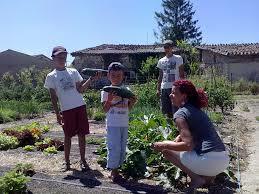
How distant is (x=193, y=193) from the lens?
4574 mm

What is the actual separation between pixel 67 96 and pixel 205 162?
8.94 ft

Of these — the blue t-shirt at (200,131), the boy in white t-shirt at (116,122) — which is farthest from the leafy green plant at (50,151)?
the blue t-shirt at (200,131)

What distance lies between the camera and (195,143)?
181 inches

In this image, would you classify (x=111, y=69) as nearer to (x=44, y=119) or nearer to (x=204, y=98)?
A: (x=204, y=98)

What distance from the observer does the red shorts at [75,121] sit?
662cm

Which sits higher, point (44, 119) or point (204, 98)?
point (204, 98)

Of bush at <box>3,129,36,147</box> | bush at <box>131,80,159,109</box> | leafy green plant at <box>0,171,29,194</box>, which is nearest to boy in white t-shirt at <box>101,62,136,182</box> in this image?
leafy green plant at <box>0,171,29,194</box>

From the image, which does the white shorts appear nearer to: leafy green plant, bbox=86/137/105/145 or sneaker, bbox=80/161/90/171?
sneaker, bbox=80/161/90/171

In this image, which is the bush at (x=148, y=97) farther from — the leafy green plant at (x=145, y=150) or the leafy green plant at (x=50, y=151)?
the leafy green plant at (x=145, y=150)

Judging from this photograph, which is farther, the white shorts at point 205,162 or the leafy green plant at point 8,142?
the leafy green plant at point 8,142

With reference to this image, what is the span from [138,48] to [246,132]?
3003cm

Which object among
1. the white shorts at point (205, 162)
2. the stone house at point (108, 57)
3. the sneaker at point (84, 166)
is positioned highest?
the stone house at point (108, 57)

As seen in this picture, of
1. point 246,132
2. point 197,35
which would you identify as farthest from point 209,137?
point 197,35

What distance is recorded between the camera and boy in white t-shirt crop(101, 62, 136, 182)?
5.91 meters
